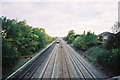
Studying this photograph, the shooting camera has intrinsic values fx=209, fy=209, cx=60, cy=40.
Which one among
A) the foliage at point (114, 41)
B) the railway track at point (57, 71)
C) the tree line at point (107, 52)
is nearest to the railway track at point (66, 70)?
the railway track at point (57, 71)

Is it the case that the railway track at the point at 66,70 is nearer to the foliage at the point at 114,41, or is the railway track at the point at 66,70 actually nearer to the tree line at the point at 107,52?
the tree line at the point at 107,52

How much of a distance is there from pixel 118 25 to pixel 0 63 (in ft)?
82.2

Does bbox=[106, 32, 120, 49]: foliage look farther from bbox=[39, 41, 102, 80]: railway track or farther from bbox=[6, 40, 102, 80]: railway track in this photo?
bbox=[39, 41, 102, 80]: railway track

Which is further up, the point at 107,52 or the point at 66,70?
the point at 107,52

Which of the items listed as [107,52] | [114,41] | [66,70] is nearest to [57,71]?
[66,70]

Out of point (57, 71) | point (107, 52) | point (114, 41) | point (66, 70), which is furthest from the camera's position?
point (114, 41)

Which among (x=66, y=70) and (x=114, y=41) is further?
(x=114, y=41)

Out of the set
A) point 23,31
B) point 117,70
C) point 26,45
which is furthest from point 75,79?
point 23,31

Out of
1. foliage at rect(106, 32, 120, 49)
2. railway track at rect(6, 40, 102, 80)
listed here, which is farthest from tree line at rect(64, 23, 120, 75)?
railway track at rect(6, 40, 102, 80)

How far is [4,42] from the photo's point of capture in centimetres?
2514

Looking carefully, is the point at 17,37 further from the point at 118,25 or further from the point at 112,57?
the point at 118,25

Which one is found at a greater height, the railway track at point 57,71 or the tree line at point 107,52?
the tree line at point 107,52

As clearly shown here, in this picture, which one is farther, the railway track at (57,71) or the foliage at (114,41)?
the foliage at (114,41)

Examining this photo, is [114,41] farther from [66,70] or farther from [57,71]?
[57,71]
